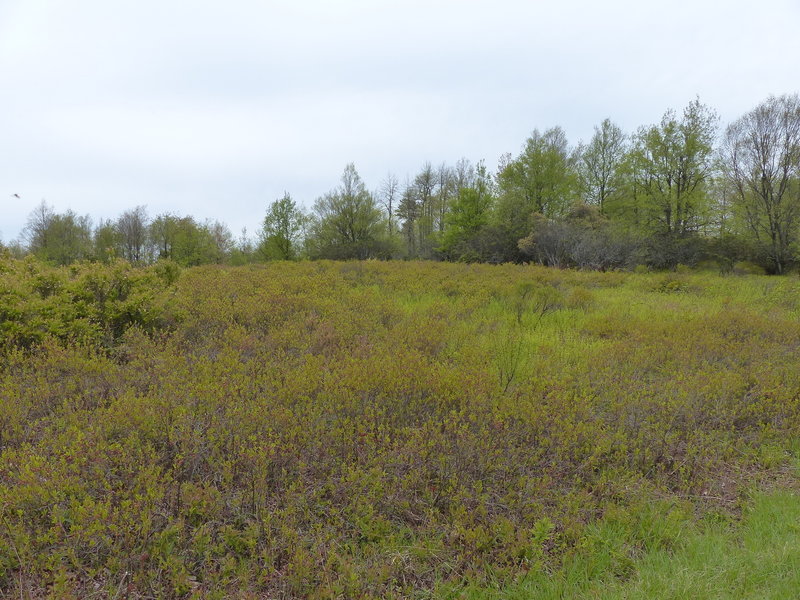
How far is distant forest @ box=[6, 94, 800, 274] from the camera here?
22.6m

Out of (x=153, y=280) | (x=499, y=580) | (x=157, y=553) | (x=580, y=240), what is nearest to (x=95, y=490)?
(x=157, y=553)

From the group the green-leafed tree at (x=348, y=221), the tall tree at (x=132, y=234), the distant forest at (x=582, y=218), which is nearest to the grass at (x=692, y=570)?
the distant forest at (x=582, y=218)

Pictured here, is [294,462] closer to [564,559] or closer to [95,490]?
[95,490]

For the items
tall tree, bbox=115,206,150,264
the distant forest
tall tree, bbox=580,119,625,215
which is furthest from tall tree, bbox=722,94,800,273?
tall tree, bbox=115,206,150,264

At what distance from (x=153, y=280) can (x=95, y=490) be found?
5.44m

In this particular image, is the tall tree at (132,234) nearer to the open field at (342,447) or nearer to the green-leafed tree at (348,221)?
the green-leafed tree at (348,221)

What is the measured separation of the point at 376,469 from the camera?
3209 mm

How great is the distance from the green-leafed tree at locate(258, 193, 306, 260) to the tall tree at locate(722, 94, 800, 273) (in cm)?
3064

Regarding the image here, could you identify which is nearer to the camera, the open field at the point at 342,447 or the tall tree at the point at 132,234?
the open field at the point at 342,447

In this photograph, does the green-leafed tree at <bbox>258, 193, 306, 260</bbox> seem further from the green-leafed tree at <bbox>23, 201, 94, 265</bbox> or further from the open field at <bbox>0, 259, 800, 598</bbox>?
the open field at <bbox>0, 259, 800, 598</bbox>

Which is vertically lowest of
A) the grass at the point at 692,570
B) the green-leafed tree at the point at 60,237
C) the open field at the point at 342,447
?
the grass at the point at 692,570

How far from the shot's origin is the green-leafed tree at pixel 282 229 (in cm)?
3534

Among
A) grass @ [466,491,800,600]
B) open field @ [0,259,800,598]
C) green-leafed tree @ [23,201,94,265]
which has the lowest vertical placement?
grass @ [466,491,800,600]

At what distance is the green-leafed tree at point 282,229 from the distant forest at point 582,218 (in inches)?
3.4
